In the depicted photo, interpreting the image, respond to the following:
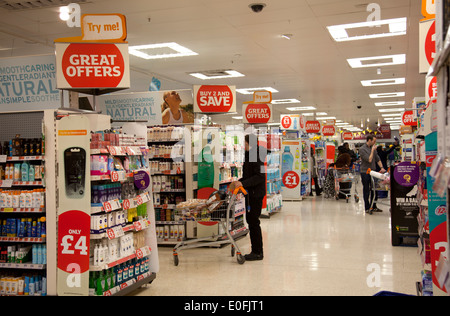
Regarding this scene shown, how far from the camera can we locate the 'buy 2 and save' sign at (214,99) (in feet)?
27.6

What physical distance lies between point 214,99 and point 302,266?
12.0ft

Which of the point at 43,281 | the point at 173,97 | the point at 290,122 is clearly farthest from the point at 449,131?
the point at 290,122

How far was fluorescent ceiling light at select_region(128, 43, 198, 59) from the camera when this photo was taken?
34.9ft

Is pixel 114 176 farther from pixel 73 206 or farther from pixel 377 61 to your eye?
pixel 377 61

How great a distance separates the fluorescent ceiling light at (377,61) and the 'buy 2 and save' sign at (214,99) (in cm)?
518

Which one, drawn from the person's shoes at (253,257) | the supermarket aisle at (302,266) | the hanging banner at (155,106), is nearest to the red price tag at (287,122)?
the supermarket aisle at (302,266)

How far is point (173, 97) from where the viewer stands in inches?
333

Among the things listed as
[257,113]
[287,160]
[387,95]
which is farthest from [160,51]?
[387,95]

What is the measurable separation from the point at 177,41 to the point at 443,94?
29.0 feet

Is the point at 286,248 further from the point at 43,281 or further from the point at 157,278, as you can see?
the point at 43,281

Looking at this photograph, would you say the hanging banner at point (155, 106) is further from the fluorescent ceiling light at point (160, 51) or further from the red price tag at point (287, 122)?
the red price tag at point (287, 122)

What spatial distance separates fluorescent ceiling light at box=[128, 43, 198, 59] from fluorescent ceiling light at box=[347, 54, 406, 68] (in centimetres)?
463

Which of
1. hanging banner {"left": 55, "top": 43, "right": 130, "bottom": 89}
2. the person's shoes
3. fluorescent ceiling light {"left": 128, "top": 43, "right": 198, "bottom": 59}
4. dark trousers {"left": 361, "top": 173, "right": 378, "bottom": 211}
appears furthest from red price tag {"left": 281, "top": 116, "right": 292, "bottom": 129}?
hanging banner {"left": 55, "top": 43, "right": 130, "bottom": 89}

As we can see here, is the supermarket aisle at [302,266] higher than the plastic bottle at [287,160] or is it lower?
lower
